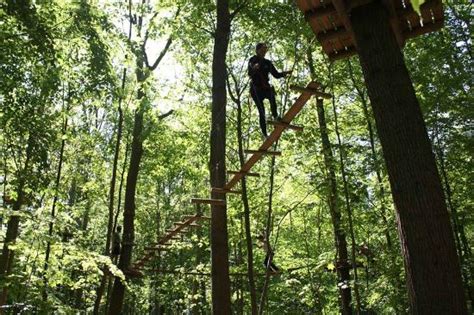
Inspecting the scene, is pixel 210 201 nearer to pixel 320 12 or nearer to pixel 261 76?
pixel 261 76

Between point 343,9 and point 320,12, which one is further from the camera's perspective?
point 320,12

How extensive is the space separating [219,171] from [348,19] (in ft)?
12.0

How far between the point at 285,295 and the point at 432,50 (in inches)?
436

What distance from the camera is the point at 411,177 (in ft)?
7.38

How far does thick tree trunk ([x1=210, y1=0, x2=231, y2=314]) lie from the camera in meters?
5.63

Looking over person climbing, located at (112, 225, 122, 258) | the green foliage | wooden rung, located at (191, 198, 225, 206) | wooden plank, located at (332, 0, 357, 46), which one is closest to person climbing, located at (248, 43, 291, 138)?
the green foliage

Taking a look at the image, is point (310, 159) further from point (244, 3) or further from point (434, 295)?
point (434, 295)

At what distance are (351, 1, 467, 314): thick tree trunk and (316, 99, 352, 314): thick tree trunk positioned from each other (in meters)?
3.48

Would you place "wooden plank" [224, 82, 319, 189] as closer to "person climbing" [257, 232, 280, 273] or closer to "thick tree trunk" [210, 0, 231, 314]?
"thick tree trunk" [210, 0, 231, 314]

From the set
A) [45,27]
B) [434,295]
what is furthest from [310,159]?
[434,295]

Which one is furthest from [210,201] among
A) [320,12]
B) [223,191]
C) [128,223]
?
[128,223]

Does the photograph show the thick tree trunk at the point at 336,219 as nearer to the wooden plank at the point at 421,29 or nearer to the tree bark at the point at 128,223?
the wooden plank at the point at 421,29

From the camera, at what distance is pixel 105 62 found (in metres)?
5.20

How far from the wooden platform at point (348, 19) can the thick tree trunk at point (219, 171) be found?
2.83 metres
